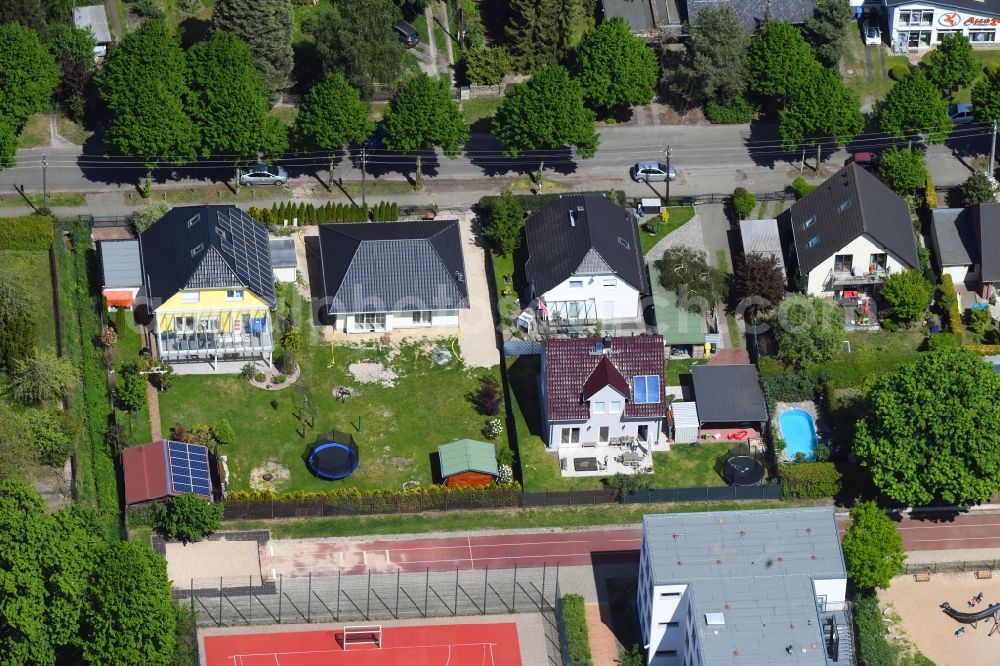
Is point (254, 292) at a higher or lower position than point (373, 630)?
higher

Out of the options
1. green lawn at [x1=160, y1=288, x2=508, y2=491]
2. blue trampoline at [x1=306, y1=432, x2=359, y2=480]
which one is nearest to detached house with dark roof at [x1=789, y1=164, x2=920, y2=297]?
green lawn at [x1=160, y1=288, x2=508, y2=491]

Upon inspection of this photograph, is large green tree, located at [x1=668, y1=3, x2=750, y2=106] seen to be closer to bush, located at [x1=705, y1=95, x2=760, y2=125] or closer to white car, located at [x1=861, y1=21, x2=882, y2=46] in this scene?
bush, located at [x1=705, y1=95, x2=760, y2=125]

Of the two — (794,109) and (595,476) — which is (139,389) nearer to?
(595,476)

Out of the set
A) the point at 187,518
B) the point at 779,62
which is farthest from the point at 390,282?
the point at 779,62

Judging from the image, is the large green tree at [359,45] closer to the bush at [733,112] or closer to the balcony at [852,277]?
the bush at [733,112]

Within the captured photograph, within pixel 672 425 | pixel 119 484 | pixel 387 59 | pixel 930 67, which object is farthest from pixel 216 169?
pixel 930 67

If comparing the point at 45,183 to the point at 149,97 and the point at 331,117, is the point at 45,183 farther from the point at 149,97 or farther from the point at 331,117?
the point at 331,117

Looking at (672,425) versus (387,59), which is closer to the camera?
(672,425)

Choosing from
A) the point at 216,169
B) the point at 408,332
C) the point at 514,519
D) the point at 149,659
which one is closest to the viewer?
the point at 149,659
